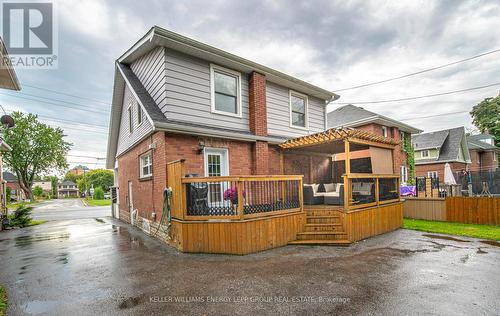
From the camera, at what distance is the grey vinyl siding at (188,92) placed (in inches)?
262

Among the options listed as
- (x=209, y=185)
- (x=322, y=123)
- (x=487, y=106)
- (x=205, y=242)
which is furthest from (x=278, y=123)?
(x=487, y=106)

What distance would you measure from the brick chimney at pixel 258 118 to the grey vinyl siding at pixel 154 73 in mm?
3037

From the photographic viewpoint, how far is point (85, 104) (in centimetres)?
2900

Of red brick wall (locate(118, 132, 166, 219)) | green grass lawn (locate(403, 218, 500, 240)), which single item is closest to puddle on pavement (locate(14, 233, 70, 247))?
red brick wall (locate(118, 132, 166, 219))

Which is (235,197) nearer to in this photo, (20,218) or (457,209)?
(457,209)

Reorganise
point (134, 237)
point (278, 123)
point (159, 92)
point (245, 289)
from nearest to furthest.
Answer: point (245, 289), point (159, 92), point (134, 237), point (278, 123)

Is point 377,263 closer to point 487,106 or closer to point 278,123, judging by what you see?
point 278,123

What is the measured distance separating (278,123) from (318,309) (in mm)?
7018

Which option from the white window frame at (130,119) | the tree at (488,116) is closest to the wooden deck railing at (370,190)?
the white window frame at (130,119)

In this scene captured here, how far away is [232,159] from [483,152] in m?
38.0

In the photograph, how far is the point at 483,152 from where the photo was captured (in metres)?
29.7

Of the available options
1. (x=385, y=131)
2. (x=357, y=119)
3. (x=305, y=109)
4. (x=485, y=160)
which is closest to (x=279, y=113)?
(x=305, y=109)

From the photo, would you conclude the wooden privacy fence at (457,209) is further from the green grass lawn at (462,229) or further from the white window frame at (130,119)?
the white window frame at (130,119)

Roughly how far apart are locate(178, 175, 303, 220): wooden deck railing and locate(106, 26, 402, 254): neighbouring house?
0.03 m
